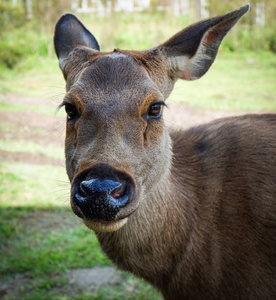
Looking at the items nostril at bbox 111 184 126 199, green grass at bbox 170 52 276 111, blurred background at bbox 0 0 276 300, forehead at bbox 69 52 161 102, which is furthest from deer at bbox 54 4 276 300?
green grass at bbox 170 52 276 111

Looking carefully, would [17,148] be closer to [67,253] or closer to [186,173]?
[67,253]

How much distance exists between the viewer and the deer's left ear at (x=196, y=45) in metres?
3.48

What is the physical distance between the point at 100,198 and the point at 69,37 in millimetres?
2310

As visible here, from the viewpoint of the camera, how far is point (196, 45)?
351cm

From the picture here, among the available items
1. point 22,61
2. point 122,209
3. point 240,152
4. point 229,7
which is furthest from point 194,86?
point 122,209

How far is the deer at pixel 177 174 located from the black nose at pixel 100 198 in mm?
292

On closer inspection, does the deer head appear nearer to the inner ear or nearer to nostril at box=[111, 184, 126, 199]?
nostril at box=[111, 184, 126, 199]

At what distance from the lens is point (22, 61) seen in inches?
596

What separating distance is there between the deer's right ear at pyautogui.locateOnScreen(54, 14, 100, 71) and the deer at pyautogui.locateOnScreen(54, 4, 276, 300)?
0.36m

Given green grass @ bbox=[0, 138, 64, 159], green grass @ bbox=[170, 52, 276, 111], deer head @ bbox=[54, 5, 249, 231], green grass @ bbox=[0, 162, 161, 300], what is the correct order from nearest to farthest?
deer head @ bbox=[54, 5, 249, 231] → green grass @ bbox=[0, 162, 161, 300] → green grass @ bbox=[0, 138, 64, 159] → green grass @ bbox=[170, 52, 276, 111]

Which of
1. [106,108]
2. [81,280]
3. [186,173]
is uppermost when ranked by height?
[106,108]

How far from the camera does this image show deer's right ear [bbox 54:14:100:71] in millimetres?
4160

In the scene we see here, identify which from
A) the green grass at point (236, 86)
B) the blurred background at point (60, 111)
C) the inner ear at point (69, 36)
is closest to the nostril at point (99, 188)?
the blurred background at point (60, 111)

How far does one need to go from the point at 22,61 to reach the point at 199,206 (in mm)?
13014
